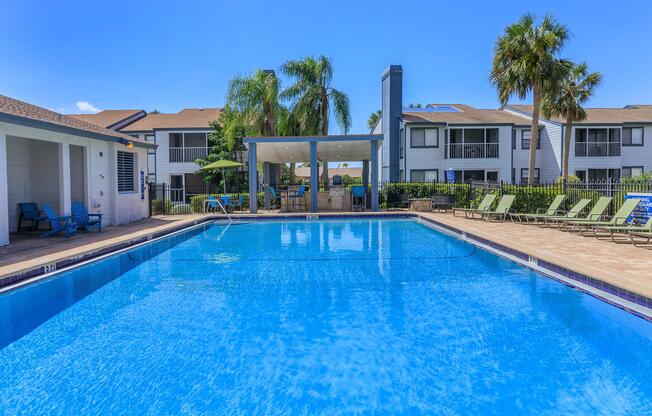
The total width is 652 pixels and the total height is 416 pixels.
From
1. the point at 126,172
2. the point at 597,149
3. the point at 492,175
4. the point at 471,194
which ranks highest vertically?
the point at 597,149

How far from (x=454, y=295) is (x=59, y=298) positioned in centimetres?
573

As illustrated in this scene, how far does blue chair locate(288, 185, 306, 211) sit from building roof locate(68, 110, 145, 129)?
17.6 meters

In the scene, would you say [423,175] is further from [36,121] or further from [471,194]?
[36,121]

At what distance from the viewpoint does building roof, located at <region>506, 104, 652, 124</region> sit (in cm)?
2709

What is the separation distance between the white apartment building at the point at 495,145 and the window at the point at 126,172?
1573cm

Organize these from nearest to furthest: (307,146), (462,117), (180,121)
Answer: (307,146) < (462,117) < (180,121)

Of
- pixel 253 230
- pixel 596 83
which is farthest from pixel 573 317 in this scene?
pixel 596 83

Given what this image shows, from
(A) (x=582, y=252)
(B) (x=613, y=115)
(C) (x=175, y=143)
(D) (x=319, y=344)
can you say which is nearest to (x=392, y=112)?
(C) (x=175, y=143)

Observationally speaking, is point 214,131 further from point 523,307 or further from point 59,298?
point 523,307

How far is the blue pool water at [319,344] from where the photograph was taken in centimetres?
354

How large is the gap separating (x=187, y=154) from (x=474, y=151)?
59.3 feet

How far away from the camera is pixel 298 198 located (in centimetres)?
1936

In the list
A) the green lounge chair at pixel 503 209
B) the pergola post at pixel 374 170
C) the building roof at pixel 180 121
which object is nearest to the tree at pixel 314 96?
the pergola post at pixel 374 170

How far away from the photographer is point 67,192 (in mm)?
11766
